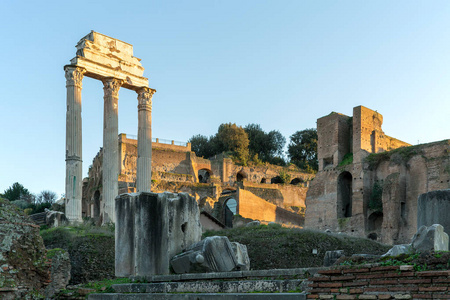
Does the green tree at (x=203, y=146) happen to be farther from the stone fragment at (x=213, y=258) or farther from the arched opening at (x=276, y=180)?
the stone fragment at (x=213, y=258)

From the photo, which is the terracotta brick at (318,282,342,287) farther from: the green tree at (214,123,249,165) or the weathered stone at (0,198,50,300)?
the green tree at (214,123,249,165)

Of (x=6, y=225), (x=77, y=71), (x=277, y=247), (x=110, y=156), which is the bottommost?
(x=277, y=247)

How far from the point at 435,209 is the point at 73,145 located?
20159 millimetres

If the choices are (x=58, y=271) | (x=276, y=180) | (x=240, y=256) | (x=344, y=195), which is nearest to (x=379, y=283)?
(x=240, y=256)

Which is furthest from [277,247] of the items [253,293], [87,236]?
[253,293]

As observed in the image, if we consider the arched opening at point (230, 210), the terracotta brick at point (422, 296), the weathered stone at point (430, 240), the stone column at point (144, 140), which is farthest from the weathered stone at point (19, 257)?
the arched opening at point (230, 210)

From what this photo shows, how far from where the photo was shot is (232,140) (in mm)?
55625

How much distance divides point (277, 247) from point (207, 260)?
1314cm

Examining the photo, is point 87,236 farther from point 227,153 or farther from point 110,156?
point 227,153

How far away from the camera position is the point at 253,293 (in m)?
5.91

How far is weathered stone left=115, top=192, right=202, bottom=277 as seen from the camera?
8.51 metres

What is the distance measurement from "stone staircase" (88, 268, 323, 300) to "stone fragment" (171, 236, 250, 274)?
43 cm

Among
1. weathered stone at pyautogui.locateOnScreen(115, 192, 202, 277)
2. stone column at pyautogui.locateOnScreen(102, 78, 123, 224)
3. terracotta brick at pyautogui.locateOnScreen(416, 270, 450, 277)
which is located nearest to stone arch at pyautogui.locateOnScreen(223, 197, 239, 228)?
stone column at pyautogui.locateOnScreen(102, 78, 123, 224)

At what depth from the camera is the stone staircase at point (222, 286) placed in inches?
227
